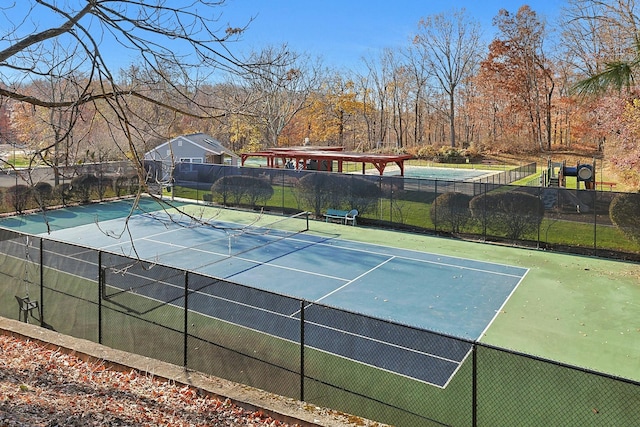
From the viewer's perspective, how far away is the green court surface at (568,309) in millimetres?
10281

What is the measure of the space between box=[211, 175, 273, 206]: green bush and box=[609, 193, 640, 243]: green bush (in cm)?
1479

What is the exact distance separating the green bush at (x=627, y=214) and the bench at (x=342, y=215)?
9768mm

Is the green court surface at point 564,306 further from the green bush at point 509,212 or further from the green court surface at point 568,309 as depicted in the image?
the green bush at point 509,212

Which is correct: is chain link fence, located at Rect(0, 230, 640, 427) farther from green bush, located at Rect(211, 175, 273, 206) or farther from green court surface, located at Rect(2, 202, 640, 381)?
green bush, located at Rect(211, 175, 273, 206)

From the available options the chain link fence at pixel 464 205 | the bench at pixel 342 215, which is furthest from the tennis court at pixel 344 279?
the chain link fence at pixel 464 205

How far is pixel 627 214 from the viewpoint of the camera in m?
17.2

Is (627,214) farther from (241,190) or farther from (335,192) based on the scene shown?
(241,190)

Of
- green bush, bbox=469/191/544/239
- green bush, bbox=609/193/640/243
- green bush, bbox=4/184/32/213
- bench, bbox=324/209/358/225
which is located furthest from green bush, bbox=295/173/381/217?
green bush, bbox=4/184/32/213

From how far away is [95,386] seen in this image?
6176 mm

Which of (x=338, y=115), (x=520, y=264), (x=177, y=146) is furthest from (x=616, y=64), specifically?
(x=338, y=115)

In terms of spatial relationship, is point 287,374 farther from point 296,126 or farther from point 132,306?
point 296,126

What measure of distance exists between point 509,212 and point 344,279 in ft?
25.6

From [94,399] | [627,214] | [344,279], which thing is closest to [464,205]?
[627,214]

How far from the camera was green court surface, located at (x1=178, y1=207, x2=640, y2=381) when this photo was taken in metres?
10.3
